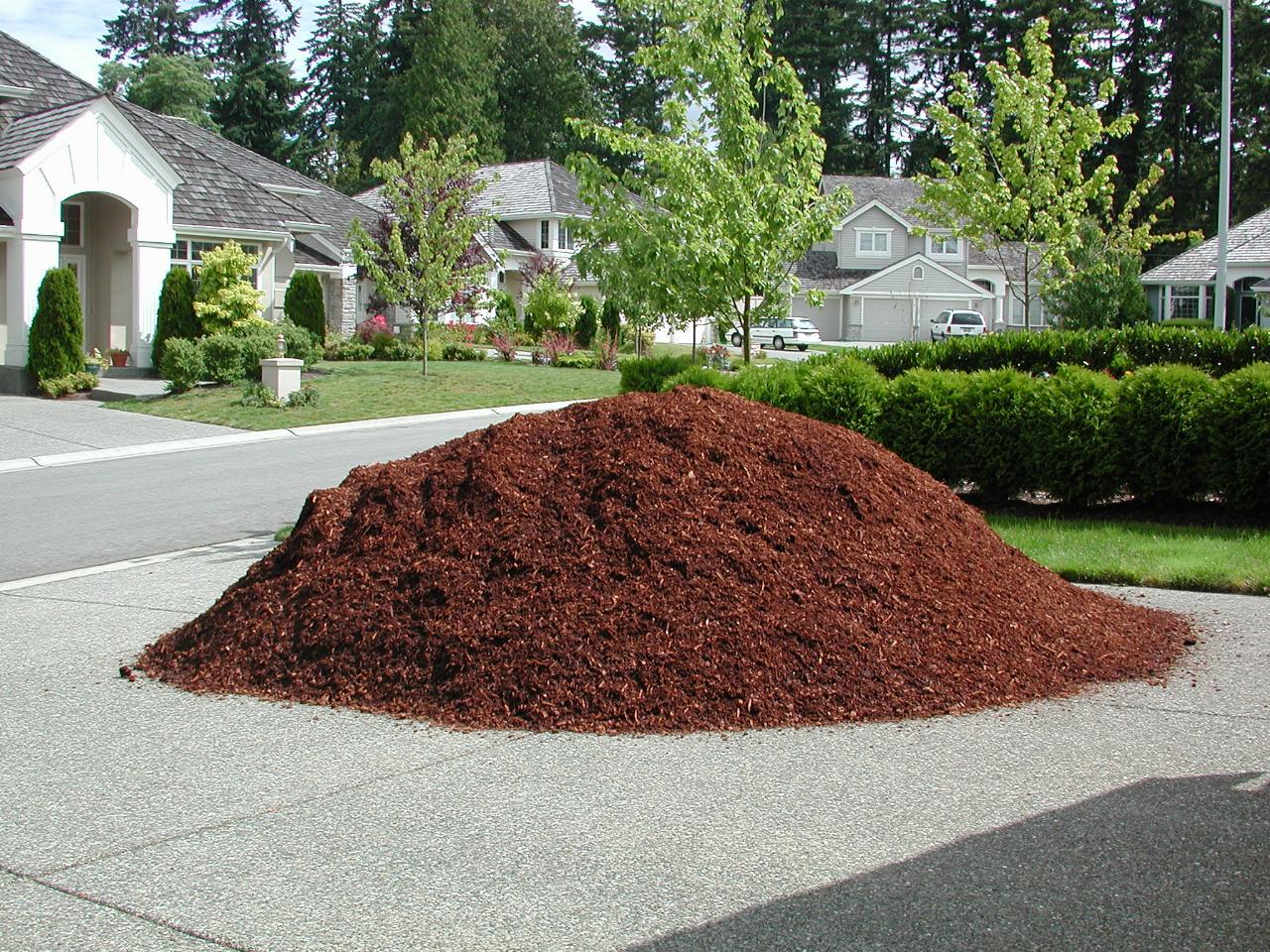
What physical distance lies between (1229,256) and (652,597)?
45.2 m

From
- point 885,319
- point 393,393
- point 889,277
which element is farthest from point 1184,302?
point 393,393

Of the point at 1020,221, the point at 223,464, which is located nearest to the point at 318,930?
the point at 223,464

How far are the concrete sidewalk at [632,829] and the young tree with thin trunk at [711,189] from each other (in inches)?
259

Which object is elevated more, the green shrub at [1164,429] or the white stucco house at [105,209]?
the white stucco house at [105,209]

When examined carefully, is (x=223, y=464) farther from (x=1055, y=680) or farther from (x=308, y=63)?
(x=308, y=63)

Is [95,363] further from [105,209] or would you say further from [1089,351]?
[1089,351]

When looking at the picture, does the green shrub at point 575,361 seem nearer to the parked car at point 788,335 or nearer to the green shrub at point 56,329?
the green shrub at point 56,329

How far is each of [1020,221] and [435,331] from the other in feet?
63.9

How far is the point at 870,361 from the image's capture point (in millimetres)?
13242

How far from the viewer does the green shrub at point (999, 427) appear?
11.6 m

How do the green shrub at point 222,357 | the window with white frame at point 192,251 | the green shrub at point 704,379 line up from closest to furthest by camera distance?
the green shrub at point 704,379 < the green shrub at point 222,357 < the window with white frame at point 192,251

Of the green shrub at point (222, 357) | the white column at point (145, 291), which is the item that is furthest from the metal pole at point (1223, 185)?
the white column at point (145, 291)

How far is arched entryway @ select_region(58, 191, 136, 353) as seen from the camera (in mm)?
29594

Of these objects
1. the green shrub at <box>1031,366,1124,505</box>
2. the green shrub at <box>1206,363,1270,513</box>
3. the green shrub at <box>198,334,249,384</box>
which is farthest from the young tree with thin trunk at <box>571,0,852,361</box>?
the green shrub at <box>198,334,249,384</box>
